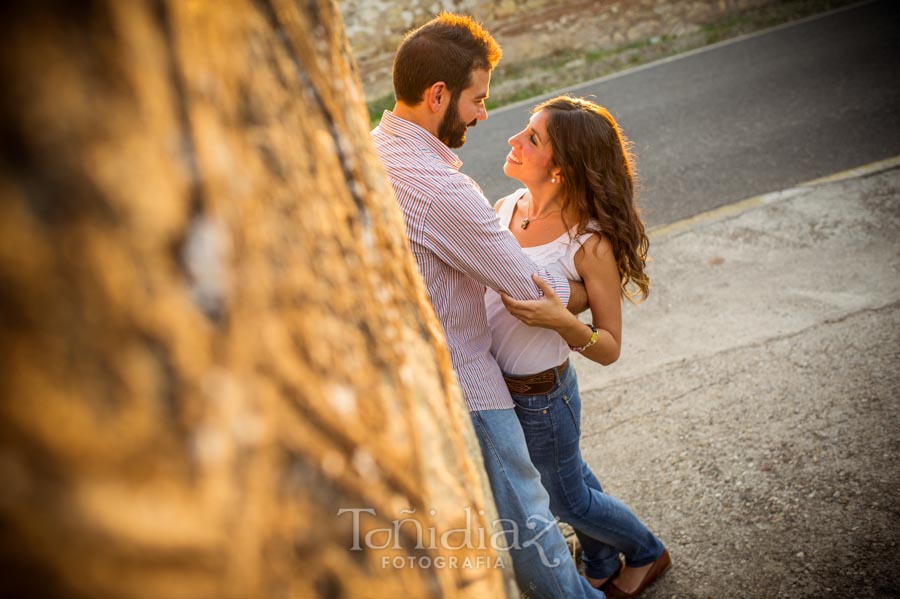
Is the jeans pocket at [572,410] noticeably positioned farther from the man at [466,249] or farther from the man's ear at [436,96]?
the man's ear at [436,96]

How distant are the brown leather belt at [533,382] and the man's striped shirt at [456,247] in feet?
0.55

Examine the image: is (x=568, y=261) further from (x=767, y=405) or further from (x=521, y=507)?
(x=767, y=405)

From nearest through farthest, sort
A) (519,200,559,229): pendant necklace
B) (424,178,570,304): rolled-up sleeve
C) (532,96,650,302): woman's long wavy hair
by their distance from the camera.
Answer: (424,178,570,304): rolled-up sleeve → (532,96,650,302): woman's long wavy hair → (519,200,559,229): pendant necklace

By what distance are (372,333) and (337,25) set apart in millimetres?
416

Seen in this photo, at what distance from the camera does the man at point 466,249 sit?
1.98 metres

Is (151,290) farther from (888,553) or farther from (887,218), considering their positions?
(887,218)

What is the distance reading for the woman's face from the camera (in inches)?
99.9

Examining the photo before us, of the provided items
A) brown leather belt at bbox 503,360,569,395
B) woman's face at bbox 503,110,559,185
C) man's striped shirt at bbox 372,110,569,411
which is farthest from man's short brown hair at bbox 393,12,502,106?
brown leather belt at bbox 503,360,569,395

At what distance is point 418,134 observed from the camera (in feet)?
6.94

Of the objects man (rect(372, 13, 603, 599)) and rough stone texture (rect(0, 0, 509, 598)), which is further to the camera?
man (rect(372, 13, 603, 599))

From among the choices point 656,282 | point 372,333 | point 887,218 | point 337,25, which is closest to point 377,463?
point 372,333

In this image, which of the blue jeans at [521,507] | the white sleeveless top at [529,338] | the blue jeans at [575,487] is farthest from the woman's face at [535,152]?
the blue jeans at [521,507]

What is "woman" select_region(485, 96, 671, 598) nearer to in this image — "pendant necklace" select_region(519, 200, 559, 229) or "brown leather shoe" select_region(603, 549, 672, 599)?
"pendant necklace" select_region(519, 200, 559, 229)

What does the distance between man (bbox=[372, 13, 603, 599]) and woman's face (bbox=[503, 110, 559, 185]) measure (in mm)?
286
